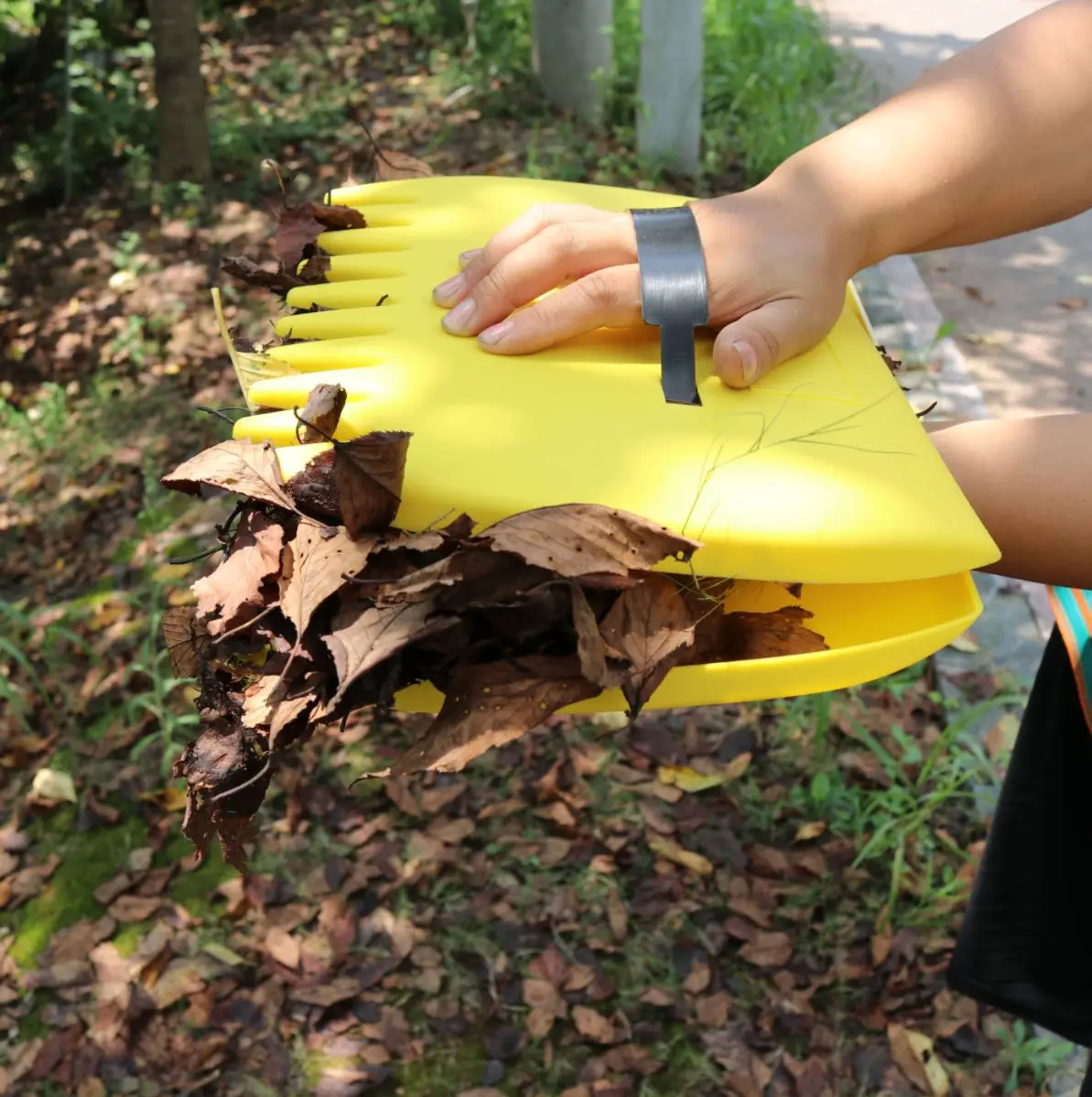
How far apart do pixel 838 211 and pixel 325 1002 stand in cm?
190

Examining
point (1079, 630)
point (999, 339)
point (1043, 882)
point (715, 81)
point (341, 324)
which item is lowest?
point (999, 339)

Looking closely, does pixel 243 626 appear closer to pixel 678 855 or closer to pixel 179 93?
pixel 678 855

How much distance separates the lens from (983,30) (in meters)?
5.91

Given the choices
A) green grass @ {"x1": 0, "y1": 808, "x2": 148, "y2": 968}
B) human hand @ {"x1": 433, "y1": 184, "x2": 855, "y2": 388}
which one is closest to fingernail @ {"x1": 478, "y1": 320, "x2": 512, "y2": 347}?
human hand @ {"x1": 433, "y1": 184, "x2": 855, "y2": 388}

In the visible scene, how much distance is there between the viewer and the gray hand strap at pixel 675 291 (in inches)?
43.0

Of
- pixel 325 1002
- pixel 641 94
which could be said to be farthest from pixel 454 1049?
pixel 641 94

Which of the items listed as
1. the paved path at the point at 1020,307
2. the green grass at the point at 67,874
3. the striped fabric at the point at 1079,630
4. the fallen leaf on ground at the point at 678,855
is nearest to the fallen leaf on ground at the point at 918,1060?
the fallen leaf on ground at the point at 678,855

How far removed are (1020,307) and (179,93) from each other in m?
3.41

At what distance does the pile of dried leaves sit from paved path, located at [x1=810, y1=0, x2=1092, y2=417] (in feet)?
10.1

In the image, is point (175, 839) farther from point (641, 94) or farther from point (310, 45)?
point (310, 45)

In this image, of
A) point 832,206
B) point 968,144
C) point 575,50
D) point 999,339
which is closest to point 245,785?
point 832,206

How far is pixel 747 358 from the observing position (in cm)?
106

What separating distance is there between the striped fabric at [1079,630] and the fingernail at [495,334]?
2.75 ft

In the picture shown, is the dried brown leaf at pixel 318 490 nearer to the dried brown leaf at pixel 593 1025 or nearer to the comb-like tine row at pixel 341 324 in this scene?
the comb-like tine row at pixel 341 324
